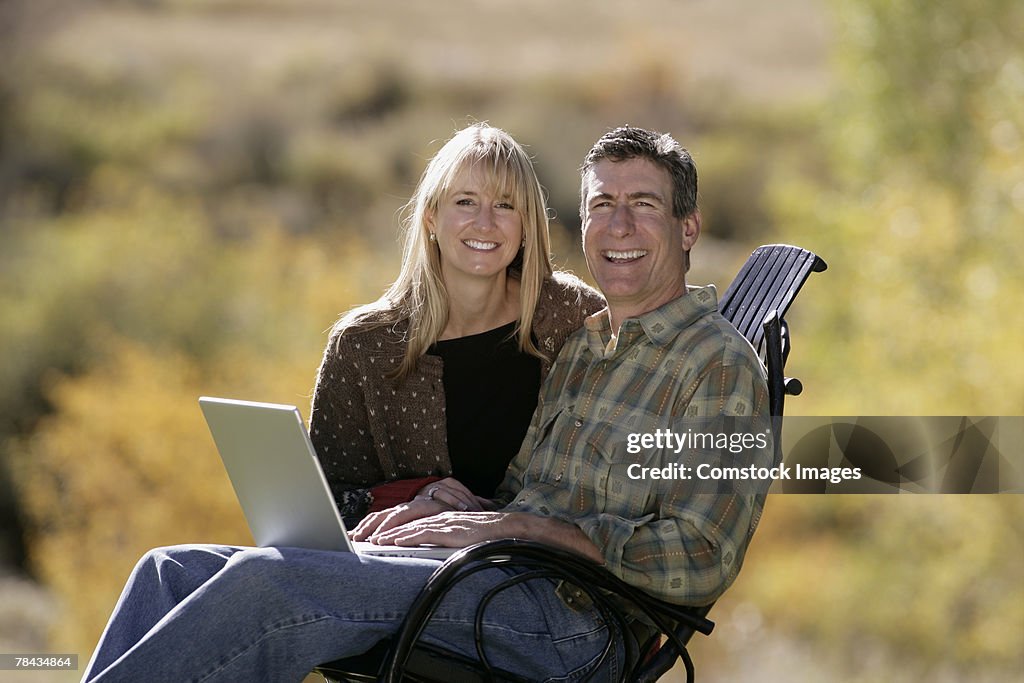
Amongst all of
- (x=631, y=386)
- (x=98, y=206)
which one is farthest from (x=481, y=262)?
(x=98, y=206)

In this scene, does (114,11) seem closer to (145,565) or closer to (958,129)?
(958,129)

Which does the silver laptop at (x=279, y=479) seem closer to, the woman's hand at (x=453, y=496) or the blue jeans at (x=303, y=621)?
the blue jeans at (x=303, y=621)

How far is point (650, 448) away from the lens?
245 centimetres

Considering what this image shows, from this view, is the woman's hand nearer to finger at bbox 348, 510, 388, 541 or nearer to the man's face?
finger at bbox 348, 510, 388, 541

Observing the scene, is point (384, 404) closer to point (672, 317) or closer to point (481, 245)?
point (481, 245)

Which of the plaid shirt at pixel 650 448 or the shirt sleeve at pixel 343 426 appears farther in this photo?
the shirt sleeve at pixel 343 426

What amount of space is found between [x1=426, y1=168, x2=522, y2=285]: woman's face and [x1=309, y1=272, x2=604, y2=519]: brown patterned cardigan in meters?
0.18

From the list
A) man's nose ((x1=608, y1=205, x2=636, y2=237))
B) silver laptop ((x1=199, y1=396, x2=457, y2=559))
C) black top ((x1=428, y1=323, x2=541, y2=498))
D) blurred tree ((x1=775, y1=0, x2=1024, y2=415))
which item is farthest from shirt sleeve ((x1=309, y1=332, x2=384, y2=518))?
blurred tree ((x1=775, y1=0, x2=1024, y2=415))

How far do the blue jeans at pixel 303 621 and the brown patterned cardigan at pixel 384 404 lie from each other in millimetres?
610

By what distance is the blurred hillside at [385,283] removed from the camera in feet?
24.7

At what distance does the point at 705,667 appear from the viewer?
8156 mm

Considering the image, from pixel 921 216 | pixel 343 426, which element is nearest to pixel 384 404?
pixel 343 426

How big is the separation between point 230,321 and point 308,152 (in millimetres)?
5369

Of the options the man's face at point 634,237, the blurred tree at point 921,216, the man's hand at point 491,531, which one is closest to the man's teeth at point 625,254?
the man's face at point 634,237
